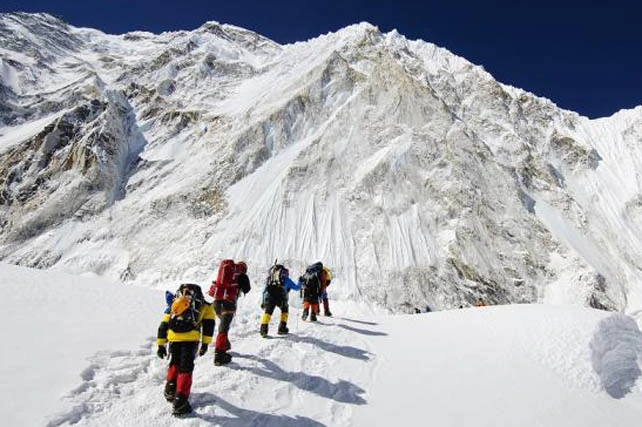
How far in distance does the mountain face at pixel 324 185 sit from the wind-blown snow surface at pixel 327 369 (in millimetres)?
28893

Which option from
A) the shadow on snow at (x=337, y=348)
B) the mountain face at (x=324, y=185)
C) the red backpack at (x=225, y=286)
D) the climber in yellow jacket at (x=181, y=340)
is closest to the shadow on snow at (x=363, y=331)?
the shadow on snow at (x=337, y=348)

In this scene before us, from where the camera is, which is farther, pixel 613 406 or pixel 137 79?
pixel 137 79

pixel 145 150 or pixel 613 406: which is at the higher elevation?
pixel 145 150

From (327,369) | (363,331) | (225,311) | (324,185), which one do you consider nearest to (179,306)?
(225,311)

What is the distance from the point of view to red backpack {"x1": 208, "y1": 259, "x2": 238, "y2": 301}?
9.38m

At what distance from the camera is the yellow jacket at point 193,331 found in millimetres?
Result: 6699

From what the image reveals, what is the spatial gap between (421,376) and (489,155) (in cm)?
5061

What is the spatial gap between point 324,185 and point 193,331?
41880 millimetres

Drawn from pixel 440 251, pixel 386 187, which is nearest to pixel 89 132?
pixel 386 187

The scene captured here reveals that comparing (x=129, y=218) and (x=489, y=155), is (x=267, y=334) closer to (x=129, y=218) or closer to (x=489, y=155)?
(x=129, y=218)

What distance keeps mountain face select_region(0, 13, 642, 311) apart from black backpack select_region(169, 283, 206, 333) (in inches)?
1290

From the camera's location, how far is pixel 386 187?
157ft

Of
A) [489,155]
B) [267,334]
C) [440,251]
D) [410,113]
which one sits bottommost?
[267,334]

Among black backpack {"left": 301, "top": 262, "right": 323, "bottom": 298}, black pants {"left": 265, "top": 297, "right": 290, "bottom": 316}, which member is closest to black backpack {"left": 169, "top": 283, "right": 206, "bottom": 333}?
black pants {"left": 265, "top": 297, "right": 290, "bottom": 316}
